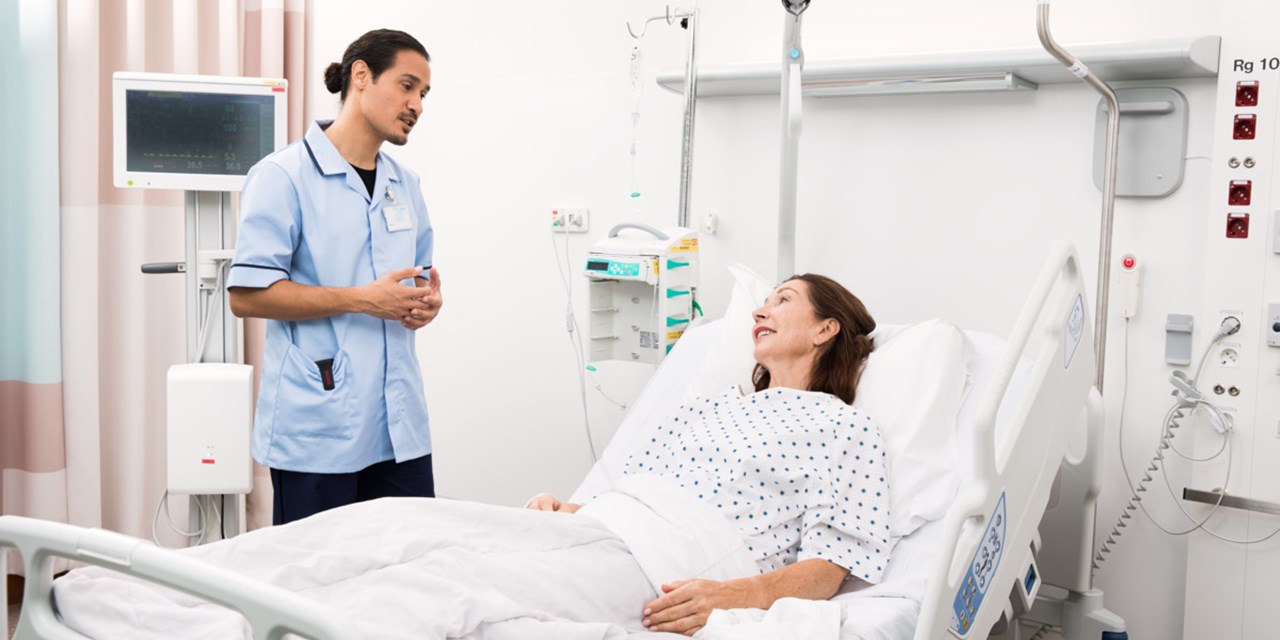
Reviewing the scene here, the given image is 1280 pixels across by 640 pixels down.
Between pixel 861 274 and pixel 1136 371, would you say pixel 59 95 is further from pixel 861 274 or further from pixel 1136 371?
pixel 1136 371

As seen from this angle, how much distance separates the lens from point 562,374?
3.64 metres

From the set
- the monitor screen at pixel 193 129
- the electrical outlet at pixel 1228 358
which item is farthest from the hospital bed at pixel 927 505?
the monitor screen at pixel 193 129

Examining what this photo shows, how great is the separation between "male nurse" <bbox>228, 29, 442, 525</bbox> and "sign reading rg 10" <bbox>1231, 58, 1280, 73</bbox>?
173 centimetres

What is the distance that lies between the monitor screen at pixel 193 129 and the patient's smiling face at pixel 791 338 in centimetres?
123

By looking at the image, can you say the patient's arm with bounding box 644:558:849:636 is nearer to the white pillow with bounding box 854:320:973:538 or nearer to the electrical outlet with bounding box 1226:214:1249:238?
the white pillow with bounding box 854:320:973:538

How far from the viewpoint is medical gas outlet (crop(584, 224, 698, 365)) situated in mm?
2801

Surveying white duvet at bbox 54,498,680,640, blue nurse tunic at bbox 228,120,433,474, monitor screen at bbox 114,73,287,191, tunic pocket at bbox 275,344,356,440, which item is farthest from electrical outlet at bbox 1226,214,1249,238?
monitor screen at bbox 114,73,287,191

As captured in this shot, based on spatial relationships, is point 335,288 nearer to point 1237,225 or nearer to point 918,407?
point 918,407

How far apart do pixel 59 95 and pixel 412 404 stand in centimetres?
→ 164

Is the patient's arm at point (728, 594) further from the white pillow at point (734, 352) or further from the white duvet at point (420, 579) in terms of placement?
the white pillow at point (734, 352)

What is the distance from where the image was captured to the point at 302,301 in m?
2.26

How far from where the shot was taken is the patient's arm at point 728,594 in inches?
70.1

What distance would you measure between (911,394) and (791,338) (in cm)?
27

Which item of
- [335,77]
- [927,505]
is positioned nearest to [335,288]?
[335,77]
